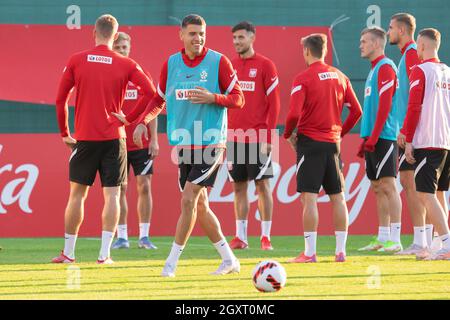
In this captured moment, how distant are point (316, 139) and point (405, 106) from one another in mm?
1666

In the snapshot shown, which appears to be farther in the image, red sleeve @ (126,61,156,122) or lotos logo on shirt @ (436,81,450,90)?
lotos logo on shirt @ (436,81,450,90)

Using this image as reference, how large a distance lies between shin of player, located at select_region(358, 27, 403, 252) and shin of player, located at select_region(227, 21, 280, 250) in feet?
3.56

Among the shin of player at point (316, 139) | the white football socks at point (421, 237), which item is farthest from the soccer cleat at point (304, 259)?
the white football socks at point (421, 237)

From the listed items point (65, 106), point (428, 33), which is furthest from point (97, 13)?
point (428, 33)

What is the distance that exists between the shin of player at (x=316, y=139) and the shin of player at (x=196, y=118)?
134 centimetres

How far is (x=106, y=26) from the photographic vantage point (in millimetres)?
10148

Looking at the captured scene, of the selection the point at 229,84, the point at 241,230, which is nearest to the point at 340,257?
the point at 241,230

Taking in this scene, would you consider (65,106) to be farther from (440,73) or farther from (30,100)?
(30,100)

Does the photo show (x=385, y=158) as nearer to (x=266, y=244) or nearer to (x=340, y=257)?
(x=266, y=244)

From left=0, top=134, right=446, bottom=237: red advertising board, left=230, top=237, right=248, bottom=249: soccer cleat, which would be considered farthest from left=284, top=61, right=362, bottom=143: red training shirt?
left=0, top=134, right=446, bottom=237: red advertising board

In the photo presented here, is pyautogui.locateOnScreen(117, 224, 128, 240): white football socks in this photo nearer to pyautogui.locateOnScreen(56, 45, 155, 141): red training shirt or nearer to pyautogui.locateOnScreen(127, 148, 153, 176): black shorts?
pyautogui.locateOnScreen(127, 148, 153, 176): black shorts

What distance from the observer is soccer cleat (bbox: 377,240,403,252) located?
458 inches
